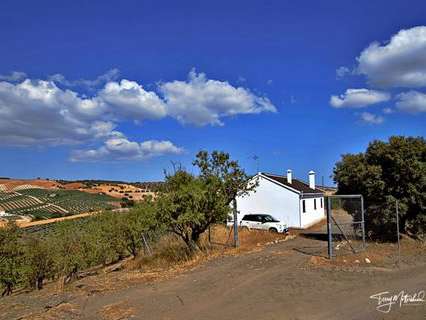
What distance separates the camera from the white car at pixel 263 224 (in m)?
32.3

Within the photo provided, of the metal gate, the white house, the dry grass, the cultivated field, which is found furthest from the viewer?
the cultivated field

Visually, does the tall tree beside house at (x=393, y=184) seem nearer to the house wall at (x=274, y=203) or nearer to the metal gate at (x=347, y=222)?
the metal gate at (x=347, y=222)

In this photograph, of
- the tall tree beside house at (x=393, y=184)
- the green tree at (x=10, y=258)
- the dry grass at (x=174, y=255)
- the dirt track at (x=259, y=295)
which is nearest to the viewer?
the dirt track at (x=259, y=295)

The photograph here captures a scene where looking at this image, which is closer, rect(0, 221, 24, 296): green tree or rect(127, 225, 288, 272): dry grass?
rect(127, 225, 288, 272): dry grass

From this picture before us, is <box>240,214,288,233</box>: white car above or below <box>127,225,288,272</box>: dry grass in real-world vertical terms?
above

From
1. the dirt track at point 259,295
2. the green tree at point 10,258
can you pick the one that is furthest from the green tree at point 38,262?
the dirt track at point 259,295

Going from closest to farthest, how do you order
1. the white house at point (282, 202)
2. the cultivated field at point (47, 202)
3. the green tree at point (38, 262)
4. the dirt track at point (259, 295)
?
the dirt track at point (259, 295) → the green tree at point (38, 262) → the white house at point (282, 202) → the cultivated field at point (47, 202)

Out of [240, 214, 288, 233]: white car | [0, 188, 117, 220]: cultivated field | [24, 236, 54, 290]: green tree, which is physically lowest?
[24, 236, 54, 290]: green tree

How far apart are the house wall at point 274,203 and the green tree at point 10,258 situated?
19.5m

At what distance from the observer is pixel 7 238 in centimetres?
2261

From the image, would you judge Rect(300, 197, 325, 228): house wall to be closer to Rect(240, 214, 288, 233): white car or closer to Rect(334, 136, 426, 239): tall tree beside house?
Rect(240, 214, 288, 233): white car

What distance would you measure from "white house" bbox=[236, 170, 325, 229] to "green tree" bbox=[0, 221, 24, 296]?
19453 millimetres

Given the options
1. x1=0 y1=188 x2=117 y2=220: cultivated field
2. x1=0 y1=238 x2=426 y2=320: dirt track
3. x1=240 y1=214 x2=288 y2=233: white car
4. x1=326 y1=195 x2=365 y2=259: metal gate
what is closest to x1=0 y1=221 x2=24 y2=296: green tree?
x1=0 y1=238 x2=426 y2=320: dirt track

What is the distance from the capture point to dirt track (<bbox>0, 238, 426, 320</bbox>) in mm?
9031
